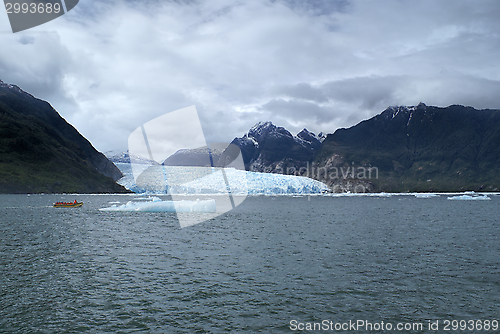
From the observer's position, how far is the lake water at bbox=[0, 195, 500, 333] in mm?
15859

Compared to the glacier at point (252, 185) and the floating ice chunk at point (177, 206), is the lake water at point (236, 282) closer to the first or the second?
the floating ice chunk at point (177, 206)

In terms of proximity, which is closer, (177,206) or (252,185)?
(177,206)

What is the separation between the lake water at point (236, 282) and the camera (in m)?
15.9

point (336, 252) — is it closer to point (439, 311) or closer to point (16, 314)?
point (439, 311)

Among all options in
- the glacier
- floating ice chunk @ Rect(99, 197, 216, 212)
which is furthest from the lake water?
the glacier

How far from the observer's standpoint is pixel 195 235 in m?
40.9

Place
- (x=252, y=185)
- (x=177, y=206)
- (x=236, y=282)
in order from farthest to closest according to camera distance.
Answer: (x=252, y=185), (x=177, y=206), (x=236, y=282)

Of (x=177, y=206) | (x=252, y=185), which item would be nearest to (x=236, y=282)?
(x=177, y=206)

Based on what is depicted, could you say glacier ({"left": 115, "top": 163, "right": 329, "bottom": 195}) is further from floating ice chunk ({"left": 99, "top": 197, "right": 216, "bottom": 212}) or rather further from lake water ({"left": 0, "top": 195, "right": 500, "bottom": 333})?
lake water ({"left": 0, "top": 195, "right": 500, "bottom": 333})

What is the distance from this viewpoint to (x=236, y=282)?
70.3 ft

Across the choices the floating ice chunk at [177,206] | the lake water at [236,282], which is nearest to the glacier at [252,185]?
the floating ice chunk at [177,206]

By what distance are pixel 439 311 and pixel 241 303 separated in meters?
10.8

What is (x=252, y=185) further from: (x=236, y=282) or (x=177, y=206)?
(x=236, y=282)

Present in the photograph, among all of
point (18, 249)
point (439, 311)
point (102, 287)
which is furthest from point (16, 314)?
point (439, 311)
